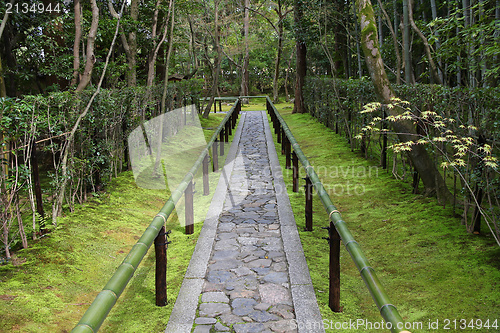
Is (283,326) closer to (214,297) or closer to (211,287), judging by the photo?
(214,297)

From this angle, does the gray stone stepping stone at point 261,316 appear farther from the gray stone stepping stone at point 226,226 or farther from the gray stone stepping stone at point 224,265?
the gray stone stepping stone at point 226,226

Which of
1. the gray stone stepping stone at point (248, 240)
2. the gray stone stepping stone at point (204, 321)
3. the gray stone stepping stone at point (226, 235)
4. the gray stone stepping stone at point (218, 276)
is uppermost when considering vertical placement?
the gray stone stepping stone at point (226, 235)

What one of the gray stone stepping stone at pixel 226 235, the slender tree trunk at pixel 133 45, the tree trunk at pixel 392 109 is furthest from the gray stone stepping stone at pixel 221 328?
the slender tree trunk at pixel 133 45

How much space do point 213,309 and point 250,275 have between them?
0.64m

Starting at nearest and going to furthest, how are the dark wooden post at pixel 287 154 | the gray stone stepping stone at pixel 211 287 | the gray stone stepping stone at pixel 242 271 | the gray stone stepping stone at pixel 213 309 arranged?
1. the gray stone stepping stone at pixel 213 309
2. the gray stone stepping stone at pixel 211 287
3. the gray stone stepping stone at pixel 242 271
4. the dark wooden post at pixel 287 154

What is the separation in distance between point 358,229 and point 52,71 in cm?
727

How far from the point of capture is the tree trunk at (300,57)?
15711 mm

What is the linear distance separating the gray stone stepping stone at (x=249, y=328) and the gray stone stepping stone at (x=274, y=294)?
350mm

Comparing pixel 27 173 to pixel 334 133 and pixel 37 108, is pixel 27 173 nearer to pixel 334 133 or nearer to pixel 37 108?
pixel 37 108

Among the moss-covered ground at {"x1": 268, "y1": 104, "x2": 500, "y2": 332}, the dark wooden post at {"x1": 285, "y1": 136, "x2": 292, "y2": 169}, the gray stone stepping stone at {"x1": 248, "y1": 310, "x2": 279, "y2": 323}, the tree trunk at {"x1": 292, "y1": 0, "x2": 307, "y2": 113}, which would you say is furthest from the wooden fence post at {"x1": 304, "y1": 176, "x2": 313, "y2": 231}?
the tree trunk at {"x1": 292, "y1": 0, "x2": 307, "y2": 113}

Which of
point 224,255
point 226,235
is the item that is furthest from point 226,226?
point 224,255

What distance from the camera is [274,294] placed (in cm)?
335

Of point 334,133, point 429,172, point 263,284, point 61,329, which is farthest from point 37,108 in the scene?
point 334,133

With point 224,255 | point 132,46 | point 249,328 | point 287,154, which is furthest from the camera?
point 132,46
